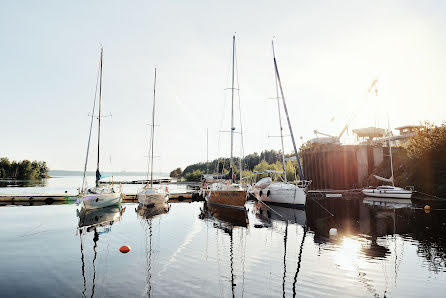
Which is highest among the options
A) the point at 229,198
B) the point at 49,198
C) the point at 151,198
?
the point at 229,198

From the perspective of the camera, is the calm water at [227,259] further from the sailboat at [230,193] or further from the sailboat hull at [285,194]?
the sailboat hull at [285,194]

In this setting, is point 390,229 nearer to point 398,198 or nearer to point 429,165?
point 398,198

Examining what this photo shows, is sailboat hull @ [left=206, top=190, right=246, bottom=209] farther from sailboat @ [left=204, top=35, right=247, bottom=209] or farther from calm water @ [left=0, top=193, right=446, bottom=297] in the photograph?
calm water @ [left=0, top=193, right=446, bottom=297]

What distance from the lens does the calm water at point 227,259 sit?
11.1 meters

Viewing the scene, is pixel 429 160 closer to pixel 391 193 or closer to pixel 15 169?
pixel 391 193

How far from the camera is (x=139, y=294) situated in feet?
34.7

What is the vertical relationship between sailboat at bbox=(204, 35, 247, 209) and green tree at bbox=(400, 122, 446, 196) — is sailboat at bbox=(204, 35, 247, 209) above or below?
below

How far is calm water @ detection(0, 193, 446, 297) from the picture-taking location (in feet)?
36.5

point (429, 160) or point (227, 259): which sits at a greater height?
point (429, 160)

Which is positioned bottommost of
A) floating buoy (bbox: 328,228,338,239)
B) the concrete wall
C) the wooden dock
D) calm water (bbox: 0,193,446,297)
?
calm water (bbox: 0,193,446,297)

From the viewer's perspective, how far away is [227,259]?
49.7 feet

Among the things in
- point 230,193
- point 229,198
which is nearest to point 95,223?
point 230,193

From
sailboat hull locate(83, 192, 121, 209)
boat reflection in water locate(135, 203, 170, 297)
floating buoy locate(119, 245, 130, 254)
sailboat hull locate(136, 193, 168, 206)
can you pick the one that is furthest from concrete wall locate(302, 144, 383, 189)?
floating buoy locate(119, 245, 130, 254)

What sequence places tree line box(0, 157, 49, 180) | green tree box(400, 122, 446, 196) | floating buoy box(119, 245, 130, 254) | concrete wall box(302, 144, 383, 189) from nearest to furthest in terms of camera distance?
floating buoy box(119, 245, 130, 254), green tree box(400, 122, 446, 196), concrete wall box(302, 144, 383, 189), tree line box(0, 157, 49, 180)
